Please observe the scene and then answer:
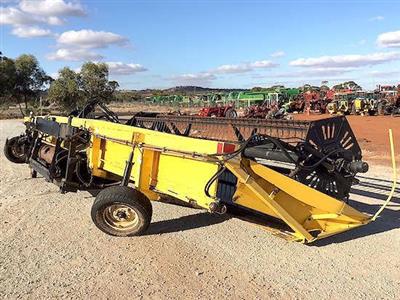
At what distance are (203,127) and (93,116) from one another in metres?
1.94

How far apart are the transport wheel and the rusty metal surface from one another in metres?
2.21

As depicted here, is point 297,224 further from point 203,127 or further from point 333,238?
point 203,127

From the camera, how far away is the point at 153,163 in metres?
5.41

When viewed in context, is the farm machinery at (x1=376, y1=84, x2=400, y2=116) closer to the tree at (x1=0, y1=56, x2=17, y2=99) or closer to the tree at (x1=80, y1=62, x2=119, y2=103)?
the tree at (x1=80, y1=62, x2=119, y2=103)

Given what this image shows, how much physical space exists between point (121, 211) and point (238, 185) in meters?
1.42

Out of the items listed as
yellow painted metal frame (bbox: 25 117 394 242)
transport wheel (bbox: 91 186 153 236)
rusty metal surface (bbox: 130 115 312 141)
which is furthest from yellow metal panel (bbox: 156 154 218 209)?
rusty metal surface (bbox: 130 115 312 141)

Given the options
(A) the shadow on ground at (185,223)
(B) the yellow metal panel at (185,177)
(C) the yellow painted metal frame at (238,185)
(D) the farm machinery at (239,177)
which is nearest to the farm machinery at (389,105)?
(A) the shadow on ground at (185,223)

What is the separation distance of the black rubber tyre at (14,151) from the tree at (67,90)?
1311 inches

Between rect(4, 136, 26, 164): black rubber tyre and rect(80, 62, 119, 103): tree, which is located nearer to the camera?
rect(4, 136, 26, 164): black rubber tyre

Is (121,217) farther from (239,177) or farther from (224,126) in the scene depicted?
(224,126)

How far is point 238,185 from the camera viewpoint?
501cm

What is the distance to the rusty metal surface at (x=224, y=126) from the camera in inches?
254

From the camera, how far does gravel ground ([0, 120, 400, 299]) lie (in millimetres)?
4047

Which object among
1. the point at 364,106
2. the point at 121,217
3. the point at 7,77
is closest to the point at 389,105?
the point at 364,106
